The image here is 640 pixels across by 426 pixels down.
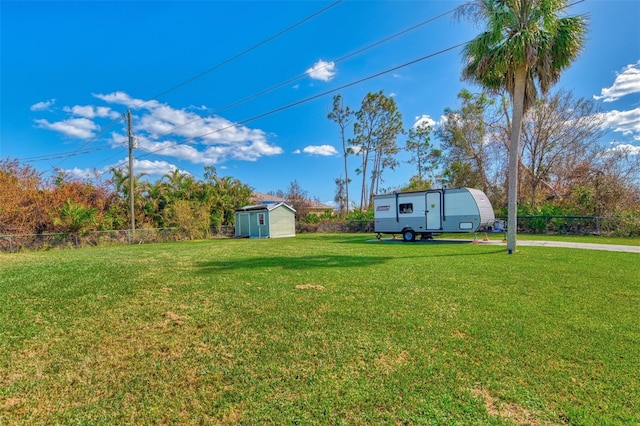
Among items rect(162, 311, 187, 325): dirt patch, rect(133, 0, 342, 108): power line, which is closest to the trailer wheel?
rect(133, 0, 342, 108): power line

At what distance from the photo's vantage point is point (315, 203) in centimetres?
3494

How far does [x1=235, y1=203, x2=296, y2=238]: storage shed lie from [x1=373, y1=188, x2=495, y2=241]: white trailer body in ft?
28.6

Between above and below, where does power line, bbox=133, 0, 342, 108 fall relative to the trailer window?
above

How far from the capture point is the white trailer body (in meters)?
13.2

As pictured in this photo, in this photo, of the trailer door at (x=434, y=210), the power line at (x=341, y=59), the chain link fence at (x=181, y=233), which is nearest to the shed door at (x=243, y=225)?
the chain link fence at (x=181, y=233)

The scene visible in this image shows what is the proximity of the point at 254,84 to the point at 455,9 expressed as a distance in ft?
34.5

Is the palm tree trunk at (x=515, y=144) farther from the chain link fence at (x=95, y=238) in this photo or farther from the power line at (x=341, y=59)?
the chain link fence at (x=95, y=238)

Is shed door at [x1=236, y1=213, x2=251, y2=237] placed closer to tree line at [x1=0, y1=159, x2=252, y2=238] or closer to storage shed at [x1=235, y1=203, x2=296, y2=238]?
storage shed at [x1=235, y1=203, x2=296, y2=238]

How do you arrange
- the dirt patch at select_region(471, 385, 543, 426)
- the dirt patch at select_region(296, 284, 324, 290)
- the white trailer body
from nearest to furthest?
1. the dirt patch at select_region(471, 385, 543, 426)
2. the dirt patch at select_region(296, 284, 324, 290)
3. the white trailer body

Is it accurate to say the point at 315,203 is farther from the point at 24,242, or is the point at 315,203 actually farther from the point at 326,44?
the point at 24,242

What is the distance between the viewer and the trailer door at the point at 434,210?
13969mm

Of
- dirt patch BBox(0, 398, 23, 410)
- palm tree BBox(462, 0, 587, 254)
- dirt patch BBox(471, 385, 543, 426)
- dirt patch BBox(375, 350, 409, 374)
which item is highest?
palm tree BBox(462, 0, 587, 254)

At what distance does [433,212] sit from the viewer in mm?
14180

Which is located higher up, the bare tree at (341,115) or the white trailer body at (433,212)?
the bare tree at (341,115)
